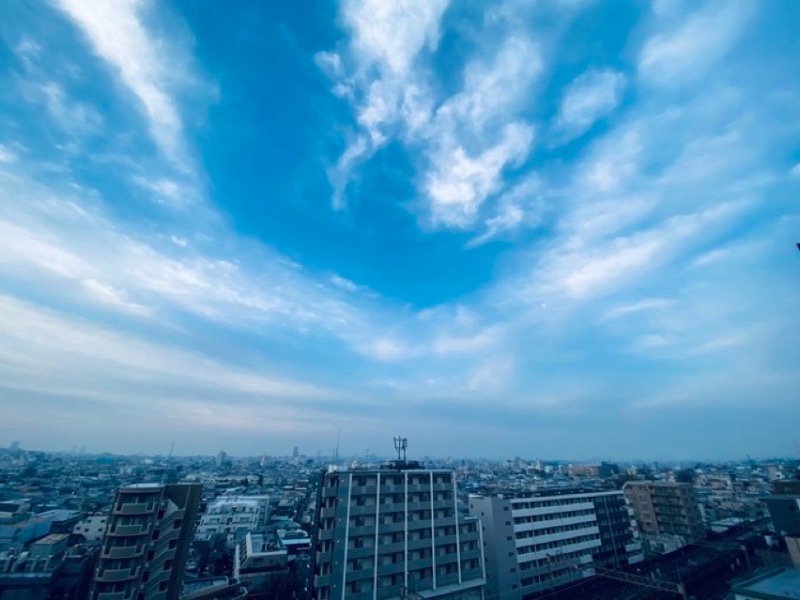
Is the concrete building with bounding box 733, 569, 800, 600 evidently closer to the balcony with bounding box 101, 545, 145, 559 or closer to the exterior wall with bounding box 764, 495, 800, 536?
the exterior wall with bounding box 764, 495, 800, 536

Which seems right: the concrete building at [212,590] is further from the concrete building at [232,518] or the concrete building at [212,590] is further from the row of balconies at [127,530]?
the concrete building at [232,518]

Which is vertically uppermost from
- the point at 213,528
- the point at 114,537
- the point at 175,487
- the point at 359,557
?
the point at 175,487

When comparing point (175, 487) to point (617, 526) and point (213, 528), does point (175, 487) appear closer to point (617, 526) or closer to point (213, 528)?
point (213, 528)

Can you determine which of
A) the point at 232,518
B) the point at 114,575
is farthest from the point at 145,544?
the point at 232,518

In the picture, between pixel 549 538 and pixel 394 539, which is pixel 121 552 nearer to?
pixel 394 539

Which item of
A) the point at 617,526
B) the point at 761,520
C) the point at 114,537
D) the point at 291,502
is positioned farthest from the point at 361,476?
the point at 761,520
